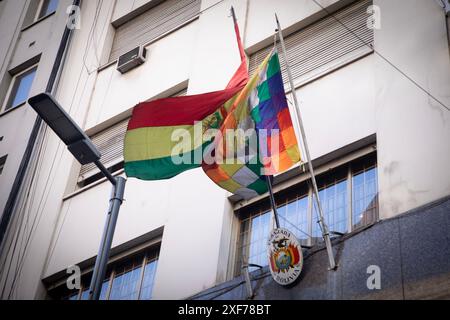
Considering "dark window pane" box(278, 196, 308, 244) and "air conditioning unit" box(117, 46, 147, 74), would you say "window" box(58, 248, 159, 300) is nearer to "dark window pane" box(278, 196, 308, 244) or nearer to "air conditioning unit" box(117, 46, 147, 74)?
"dark window pane" box(278, 196, 308, 244)

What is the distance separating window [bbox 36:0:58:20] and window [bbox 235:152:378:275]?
10982mm

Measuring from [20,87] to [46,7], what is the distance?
2.78 m

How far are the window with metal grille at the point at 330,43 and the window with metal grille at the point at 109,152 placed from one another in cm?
260

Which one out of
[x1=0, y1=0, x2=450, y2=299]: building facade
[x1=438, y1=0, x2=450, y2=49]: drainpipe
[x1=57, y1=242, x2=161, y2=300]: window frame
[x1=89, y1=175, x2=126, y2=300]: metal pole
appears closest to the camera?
[x1=89, y1=175, x2=126, y2=300]: metal pole

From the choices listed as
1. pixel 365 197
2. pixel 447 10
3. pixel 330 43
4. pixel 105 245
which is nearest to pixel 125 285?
pixel 105 245

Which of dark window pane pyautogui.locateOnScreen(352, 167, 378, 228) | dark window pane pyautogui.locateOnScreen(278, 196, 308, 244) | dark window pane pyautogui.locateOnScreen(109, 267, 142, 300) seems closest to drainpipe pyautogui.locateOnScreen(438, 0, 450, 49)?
dark window pane pyautogui.locateOnScreen(352, 167, 378, 228)

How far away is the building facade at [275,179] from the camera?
30.7ft

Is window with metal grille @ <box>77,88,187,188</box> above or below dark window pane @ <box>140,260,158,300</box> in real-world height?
above

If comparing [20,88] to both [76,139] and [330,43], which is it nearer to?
[330,43]

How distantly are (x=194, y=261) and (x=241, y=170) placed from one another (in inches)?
80.7

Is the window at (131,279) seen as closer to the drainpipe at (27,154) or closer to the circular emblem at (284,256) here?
the drainpipe at (27,154)

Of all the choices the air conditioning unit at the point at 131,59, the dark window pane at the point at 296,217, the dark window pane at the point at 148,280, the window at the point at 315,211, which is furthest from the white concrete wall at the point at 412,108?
the air conditioning unit at the point at 131,59

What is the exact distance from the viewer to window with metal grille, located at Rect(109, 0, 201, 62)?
16.7 metres
